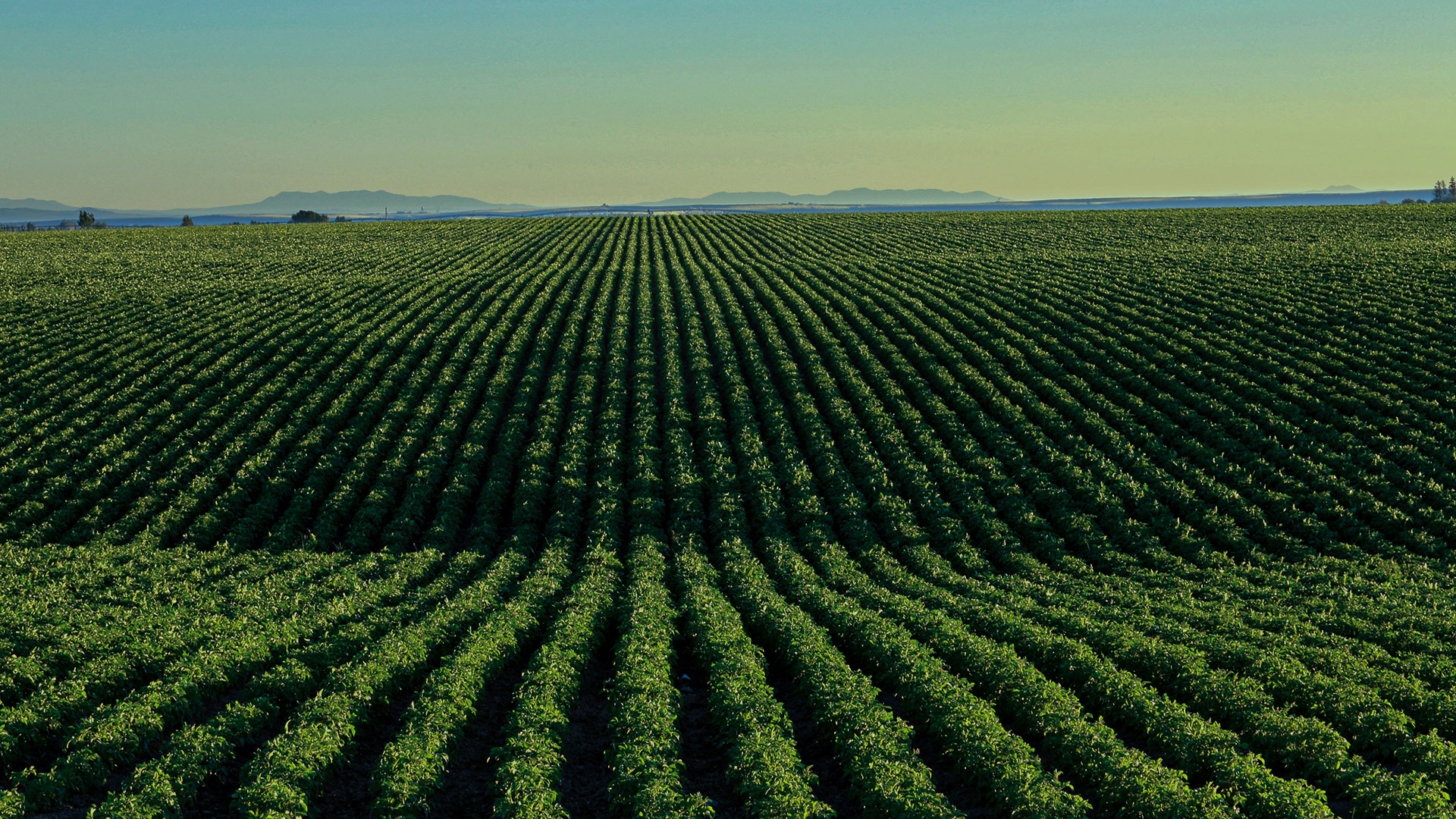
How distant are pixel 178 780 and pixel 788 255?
61.2 m

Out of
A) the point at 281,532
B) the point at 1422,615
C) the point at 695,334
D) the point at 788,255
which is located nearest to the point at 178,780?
the point at 281,532

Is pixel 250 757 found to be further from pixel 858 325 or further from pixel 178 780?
pixel 858 325

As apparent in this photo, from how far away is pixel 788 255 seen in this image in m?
67.8

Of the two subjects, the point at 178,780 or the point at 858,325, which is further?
the point at 858,325

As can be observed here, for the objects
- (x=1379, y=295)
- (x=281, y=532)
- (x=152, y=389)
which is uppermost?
(x=1379, y=295)

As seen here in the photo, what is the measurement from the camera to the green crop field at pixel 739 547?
10.5 meters

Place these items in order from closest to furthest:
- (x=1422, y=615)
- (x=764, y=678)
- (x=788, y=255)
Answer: (x=764, y=678), (x=1422, y=615), (x=788, y=255)

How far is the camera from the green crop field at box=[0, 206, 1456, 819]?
10.5 meters

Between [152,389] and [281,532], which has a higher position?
[152,389]

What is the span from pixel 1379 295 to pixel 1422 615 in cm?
3176

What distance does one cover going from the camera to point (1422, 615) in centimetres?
1451

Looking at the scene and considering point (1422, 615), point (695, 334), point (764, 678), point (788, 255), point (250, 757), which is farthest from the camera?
point (788, 255)

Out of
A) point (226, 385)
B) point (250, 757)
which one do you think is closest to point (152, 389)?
point (226, 385)

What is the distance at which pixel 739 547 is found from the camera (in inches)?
824
